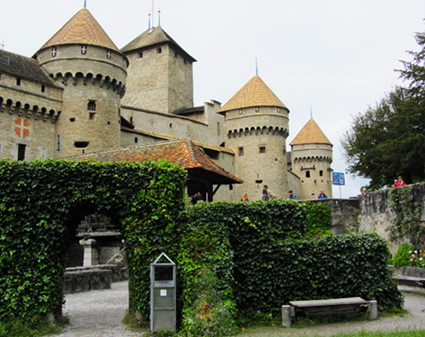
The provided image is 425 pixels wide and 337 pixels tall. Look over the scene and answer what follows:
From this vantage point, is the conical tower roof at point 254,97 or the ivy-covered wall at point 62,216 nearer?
the ivy-covered wall at point 62,216

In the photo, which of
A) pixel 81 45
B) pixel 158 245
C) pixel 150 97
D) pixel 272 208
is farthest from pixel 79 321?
pixel 150 97

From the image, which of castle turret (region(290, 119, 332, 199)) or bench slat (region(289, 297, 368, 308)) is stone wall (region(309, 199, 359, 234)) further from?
castle turret (region(290, 119, 332, 199))

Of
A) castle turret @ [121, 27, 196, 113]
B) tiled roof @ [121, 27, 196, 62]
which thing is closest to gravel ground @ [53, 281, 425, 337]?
castle turret @ [121, 27, 196, 113]

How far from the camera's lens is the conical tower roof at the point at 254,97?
42469 millimetres

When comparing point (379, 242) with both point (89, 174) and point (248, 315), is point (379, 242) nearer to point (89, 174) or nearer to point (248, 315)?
point (248, 315)

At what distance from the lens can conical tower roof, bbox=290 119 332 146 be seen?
2147 inches

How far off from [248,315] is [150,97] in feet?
147

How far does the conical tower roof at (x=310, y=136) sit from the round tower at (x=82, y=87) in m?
28.1

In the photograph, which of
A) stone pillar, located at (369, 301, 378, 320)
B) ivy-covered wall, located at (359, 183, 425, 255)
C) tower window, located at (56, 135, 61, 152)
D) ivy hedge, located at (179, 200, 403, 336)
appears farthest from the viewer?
tower window, located at (56, 135, 61, 152)

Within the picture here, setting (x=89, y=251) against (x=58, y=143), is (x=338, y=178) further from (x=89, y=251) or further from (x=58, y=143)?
(x=58, y=143)

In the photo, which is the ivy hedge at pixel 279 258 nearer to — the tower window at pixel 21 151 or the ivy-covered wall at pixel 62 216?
the ivy-covered wall at pixel 62 216

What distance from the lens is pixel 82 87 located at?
3048cm

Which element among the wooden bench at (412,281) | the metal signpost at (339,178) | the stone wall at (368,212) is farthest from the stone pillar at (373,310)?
the metal signpost at (339,178)

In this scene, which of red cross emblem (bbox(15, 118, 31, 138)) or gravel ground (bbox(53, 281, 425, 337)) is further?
red cross emblem (bbox(15, 118, 31, 138))
